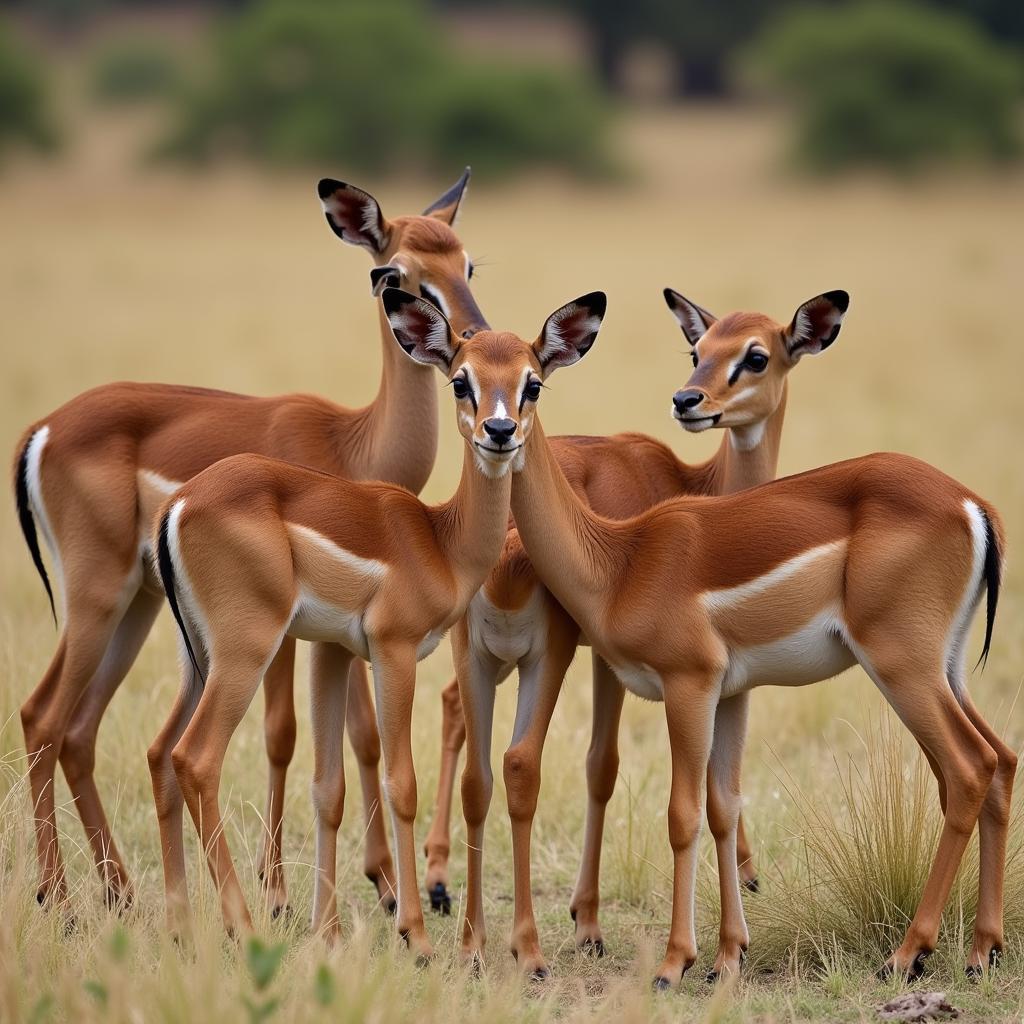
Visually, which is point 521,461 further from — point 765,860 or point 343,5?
point 343,5

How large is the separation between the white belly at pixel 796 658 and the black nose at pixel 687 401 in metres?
0.96

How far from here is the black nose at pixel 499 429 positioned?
16.3 ft

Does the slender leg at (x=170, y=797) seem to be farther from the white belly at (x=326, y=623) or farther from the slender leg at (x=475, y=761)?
the slender leg at (x=475, y=761)

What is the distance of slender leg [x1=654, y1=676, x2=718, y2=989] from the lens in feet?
17.2

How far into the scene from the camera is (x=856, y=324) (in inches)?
751

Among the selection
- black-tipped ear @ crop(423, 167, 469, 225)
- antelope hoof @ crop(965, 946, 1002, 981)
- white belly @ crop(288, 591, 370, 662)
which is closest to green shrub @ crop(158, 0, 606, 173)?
black-tipped ear @ crop(423, 167, 469, 225)

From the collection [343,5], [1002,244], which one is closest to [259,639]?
[1002,244]

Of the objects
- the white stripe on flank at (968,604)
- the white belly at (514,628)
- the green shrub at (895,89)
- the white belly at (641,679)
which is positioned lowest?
the white belly at (641,679)

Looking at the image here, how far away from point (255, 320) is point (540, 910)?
14.5 m

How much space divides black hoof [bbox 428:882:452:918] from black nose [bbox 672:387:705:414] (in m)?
2.12

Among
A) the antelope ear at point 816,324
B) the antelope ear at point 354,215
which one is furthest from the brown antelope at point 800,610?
the antelope ear at point 354,215

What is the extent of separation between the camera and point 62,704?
605 centimetres

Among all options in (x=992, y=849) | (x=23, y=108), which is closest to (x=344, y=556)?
(x=992, y=849)

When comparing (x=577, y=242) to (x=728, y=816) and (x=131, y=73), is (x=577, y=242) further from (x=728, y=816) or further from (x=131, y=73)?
(x=131, y=73)
